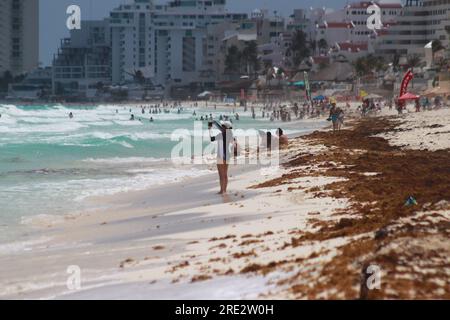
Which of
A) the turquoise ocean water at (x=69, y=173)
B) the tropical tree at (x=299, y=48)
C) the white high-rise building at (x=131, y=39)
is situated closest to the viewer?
the turquoise ocean water at (x=69, y=173)

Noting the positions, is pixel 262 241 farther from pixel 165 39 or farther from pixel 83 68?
pixel 83 68

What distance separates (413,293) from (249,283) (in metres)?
1.48

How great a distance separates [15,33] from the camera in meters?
193

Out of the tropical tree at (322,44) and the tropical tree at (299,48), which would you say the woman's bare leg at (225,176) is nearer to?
the tropical tree at (299,48)

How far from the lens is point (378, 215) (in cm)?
974

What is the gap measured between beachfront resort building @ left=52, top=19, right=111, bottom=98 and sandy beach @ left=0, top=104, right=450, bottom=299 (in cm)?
17006

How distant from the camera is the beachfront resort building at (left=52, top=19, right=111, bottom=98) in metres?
188

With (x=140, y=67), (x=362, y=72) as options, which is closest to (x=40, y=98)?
(x=140, y=67)

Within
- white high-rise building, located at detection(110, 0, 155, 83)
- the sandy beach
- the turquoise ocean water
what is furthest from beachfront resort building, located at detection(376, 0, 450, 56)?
the sandy beach

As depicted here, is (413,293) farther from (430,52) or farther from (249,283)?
(430,52)

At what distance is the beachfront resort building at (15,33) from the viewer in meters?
188
